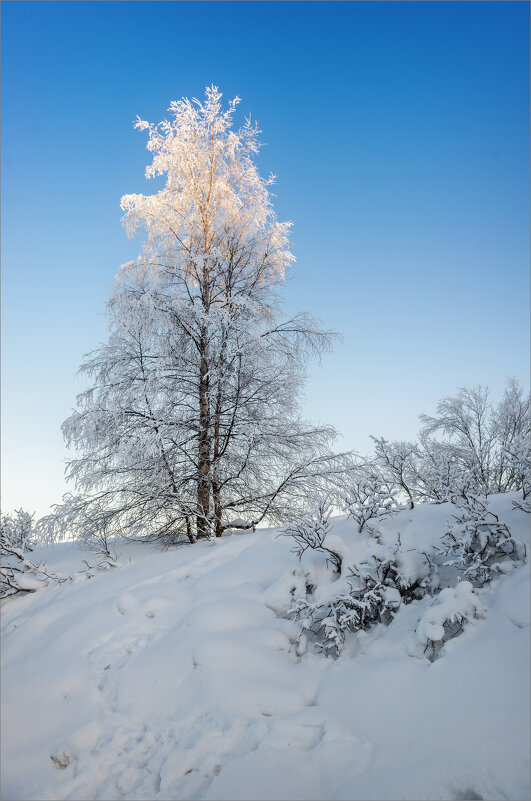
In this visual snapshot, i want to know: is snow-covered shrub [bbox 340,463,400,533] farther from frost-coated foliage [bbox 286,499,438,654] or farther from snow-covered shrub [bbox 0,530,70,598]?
snow-covered shrub [bbox 0,530,70,598]

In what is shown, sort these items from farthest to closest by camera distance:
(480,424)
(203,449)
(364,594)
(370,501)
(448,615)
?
(480,424) → (203,449) → (370,501) → (364,594) → (448,615)

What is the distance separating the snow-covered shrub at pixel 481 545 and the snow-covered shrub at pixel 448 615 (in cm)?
31

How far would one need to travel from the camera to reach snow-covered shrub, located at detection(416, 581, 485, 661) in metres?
3.05

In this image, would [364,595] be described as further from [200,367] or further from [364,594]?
[200,367]

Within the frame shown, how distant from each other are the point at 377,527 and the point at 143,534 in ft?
15.3

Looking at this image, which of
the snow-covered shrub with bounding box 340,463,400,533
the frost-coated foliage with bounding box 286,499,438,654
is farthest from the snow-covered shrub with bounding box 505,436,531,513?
the snow-covered shrub with bounding box 340,463,400,533

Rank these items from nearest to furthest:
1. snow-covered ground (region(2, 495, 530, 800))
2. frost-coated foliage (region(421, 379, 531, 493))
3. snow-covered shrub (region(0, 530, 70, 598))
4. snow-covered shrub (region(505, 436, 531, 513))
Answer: snow-covered ground (region(2, 495, 530, 800)) → snow-covered shrub (region(505, 436, 531, 513)) → snow-covered shrub (region(0, 530, 70, 598)) → frost-coated foliage (region(421, 379, 531, 493))

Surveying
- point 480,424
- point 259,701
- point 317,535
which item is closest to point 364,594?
point 317,535

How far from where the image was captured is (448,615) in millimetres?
3070

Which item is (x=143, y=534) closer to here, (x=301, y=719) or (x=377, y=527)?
(x=377, y=527)

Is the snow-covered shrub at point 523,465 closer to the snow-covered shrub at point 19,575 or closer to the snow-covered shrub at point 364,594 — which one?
the snow-covered shrub at point 364,594

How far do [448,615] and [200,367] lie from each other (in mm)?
6285

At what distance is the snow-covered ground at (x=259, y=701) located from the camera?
97.0 inches

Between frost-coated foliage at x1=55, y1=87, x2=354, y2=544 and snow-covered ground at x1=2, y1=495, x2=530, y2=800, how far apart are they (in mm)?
2665
